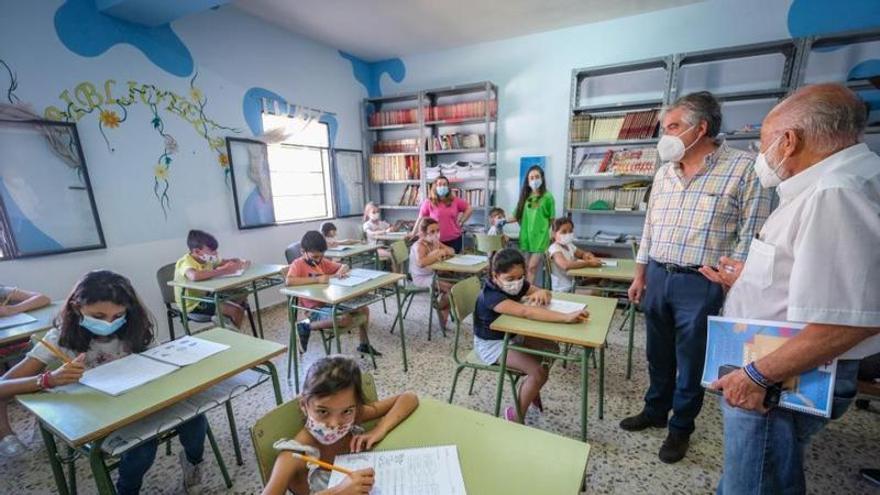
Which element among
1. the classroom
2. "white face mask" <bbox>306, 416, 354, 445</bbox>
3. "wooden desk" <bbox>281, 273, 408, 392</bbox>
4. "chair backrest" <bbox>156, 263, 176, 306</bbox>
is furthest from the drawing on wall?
"white face mask" <bbox>306, 416, 354, 445</bbox>

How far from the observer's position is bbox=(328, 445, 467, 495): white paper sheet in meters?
0.82

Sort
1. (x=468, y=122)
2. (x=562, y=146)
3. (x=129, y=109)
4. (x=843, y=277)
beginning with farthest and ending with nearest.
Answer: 1. (x=468, y=122)
2. (x=562, y=146)
3. (x=129, y=109)
4. (x=843, y=277)

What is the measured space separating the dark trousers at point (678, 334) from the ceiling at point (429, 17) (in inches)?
128

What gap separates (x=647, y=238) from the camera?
72.9 inches

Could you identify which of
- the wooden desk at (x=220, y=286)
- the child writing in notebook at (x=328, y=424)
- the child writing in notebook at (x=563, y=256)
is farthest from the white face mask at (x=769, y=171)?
the wooden desk at (x=220, y=286)

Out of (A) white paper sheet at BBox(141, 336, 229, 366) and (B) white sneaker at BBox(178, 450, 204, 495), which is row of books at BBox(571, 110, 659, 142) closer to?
(A) white paper sheet at BBox(141, 336, 229, 366)

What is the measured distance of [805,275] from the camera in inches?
32.0

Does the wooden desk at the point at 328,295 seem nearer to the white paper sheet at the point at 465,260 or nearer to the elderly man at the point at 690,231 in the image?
the white paper sheet at the point at 465,260

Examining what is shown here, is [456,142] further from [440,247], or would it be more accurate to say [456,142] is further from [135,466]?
[135,466]

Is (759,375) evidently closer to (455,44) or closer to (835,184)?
(835,184)

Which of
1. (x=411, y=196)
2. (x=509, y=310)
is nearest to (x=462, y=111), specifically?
(x=411, y=196)

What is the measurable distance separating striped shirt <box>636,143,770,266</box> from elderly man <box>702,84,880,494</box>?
52cm

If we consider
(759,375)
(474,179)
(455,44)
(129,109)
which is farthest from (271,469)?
(455,44)

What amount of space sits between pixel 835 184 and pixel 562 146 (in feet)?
12.9
